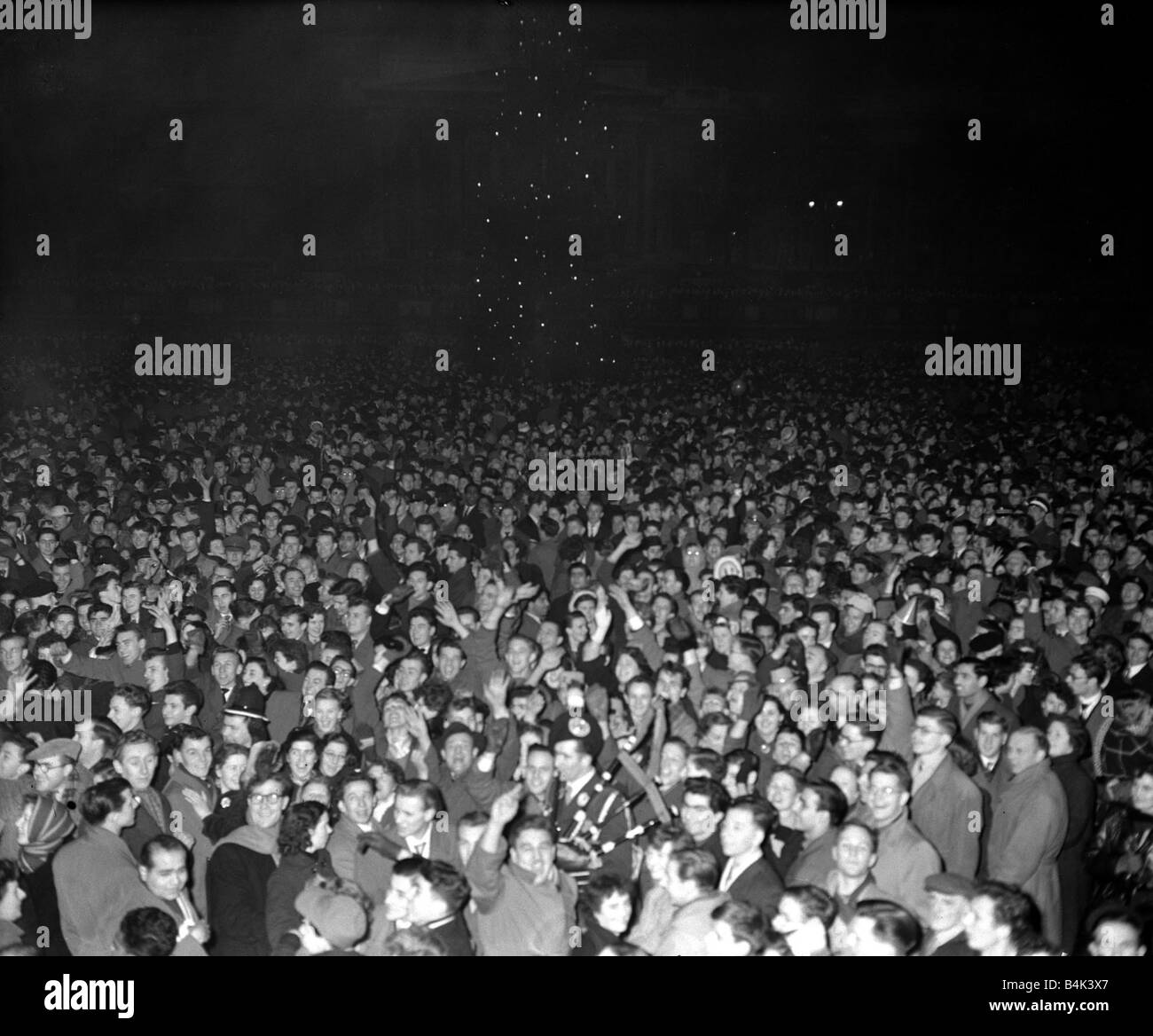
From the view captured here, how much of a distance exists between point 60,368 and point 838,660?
18.6 meters

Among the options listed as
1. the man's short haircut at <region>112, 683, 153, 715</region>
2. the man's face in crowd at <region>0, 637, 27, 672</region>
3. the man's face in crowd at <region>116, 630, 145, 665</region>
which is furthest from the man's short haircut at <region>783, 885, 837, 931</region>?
the man's face in crowd at <region>0, 637, 27, 672</region>

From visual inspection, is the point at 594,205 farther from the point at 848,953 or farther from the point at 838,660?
the point at 848,953

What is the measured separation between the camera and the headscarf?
4457mm

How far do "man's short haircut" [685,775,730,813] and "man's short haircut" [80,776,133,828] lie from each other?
200 cm

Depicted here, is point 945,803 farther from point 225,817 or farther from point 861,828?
point 225,817

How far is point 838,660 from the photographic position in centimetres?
700

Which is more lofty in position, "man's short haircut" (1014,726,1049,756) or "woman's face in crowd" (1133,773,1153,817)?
"man's short haircut" (1014,726,1049,756)

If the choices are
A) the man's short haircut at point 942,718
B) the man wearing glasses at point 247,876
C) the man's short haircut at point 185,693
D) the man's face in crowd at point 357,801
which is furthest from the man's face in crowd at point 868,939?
the man's short haircut at point 185,693

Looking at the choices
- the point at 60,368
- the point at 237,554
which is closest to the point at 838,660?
the point at 237,554

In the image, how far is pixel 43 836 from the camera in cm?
447

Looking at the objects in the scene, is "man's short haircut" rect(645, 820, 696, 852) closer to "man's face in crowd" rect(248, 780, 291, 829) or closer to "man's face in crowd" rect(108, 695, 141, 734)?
"man's face in crowd" rect(248, 780, 291, 829)

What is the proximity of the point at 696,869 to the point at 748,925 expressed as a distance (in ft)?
1.09

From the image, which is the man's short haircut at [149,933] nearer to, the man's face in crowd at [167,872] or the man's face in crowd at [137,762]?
the man's face in crowd at [167,872]

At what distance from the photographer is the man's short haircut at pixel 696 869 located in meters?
4.11
